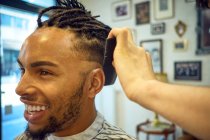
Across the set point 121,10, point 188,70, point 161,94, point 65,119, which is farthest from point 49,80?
point 121,10

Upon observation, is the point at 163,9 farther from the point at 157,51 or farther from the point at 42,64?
the point at 42,64

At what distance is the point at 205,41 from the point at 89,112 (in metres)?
2.58

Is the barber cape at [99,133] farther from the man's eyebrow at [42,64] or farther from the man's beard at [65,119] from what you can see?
the man's eyebrow at [42,64]

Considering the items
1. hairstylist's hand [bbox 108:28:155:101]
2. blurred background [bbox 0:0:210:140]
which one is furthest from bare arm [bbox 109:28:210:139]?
blurred background [bbox 0:0:210:140]

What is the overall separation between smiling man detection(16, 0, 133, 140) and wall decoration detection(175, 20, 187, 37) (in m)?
2.49

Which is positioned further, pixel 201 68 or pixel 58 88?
pixel 201 68

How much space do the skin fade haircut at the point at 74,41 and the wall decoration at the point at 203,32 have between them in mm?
2436

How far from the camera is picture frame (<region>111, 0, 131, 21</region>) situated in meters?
3.99

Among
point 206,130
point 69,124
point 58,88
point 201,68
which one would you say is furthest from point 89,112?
point 201,68

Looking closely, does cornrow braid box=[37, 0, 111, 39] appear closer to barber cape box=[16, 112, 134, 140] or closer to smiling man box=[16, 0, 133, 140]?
smiling man box=[16, 0, 133, 140]

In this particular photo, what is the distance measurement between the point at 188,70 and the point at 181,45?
362mm

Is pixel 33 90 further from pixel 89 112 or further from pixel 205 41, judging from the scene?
pixel 205 41

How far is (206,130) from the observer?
0.48 metres

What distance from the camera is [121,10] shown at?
13.3 ft
